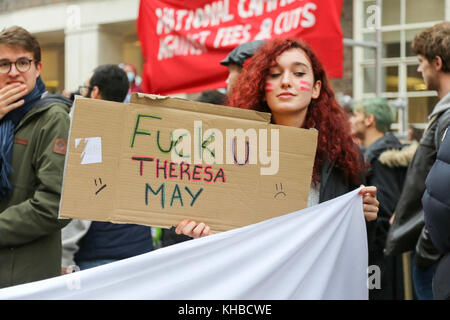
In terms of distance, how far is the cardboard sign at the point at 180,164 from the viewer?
90.3 inches

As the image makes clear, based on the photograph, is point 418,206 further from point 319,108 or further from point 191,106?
point 191,106

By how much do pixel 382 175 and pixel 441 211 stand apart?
2462 millimetres

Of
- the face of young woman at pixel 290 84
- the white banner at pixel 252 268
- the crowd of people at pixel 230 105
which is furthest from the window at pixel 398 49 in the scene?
the white banner at pixel 252 268

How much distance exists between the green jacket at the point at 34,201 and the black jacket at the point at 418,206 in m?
1.80

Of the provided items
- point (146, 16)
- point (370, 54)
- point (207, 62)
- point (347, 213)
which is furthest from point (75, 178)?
point (370, 54)

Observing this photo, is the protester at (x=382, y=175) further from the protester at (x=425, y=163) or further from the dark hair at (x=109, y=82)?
the dark hair at (x=109, y=82)

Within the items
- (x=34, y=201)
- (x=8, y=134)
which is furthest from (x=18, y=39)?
(x=34, y=201)

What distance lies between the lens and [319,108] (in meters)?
2.90

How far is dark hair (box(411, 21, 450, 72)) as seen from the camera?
11.6 ft

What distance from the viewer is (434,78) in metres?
3.62

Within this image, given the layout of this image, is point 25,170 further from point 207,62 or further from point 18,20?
point 18,20

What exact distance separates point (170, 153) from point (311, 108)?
813mm

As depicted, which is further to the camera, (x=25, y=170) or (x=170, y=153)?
(x=25, y=170)

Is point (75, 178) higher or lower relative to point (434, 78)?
lower
